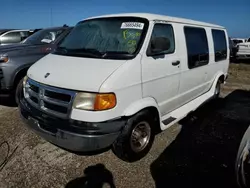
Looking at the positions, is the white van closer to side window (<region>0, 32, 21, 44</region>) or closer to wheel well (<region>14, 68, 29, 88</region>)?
wheel well (<region>14, 68, 29, 88</region>)

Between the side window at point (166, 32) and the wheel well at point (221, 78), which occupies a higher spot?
the side window at point (166, 32)

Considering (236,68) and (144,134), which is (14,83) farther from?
(236,68)

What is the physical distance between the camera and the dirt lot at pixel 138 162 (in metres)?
2.89

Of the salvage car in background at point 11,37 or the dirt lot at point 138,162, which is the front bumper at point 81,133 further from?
the salvage car in background at point 11,37

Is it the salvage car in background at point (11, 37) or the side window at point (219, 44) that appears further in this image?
the salvage car in background at point (11, 37)

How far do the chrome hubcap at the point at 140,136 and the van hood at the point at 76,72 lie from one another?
0.89 m

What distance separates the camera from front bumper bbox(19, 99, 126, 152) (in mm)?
2711

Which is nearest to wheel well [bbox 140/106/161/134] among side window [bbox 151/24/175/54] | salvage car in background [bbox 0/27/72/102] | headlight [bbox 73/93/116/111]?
headlight [bbox 73/93/116/111]

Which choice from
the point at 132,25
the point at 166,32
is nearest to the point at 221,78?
the point at 166,32

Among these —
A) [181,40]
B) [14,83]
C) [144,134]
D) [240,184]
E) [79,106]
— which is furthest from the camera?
[14,83]

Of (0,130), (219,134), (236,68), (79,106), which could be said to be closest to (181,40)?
(219,134)

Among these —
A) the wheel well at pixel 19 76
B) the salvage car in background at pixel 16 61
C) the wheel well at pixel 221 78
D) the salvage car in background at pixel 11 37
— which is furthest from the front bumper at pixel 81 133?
the salvage car in background at pixel 11 37

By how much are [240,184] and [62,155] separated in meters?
2.38

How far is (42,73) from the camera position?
323 centimetres
